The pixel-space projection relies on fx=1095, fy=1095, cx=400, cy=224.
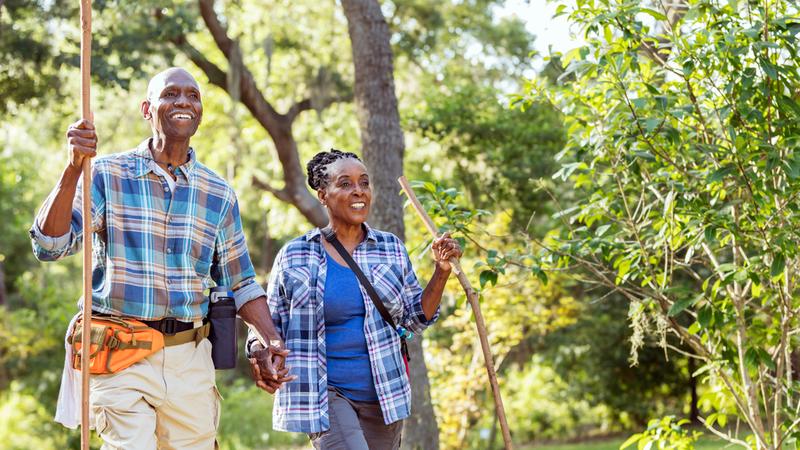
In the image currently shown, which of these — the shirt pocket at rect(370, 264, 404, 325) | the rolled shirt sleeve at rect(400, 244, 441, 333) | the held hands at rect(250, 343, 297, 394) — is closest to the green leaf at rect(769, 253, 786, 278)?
the rolled shirt sleeve at rect(400, 244, 441, 333)

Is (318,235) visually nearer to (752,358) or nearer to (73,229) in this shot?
(73,229)

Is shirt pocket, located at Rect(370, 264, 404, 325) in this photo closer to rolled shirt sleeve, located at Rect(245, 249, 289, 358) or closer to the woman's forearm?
the woman's forearm

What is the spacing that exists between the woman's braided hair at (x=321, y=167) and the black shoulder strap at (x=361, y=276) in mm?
199

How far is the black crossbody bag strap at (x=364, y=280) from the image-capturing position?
4.30 meters

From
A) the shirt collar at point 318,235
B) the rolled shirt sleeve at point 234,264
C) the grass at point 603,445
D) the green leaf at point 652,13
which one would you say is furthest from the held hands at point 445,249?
the grass at point 603,445

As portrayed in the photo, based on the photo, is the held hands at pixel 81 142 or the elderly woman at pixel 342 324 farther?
the elderly woman at pixel 342 324

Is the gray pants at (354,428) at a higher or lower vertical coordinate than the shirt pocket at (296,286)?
lower

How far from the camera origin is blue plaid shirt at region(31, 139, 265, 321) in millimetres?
3713

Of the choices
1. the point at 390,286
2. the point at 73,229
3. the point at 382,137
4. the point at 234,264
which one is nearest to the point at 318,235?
the point at 390,286

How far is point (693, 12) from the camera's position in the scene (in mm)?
4938

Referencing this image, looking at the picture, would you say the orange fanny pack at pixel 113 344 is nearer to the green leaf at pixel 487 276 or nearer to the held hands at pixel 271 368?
the held hands at pixel 271 368

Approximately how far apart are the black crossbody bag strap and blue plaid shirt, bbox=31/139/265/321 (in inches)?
22.9

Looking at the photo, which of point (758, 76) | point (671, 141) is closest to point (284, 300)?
point (671, 141)

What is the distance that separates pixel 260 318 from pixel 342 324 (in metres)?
0.34
